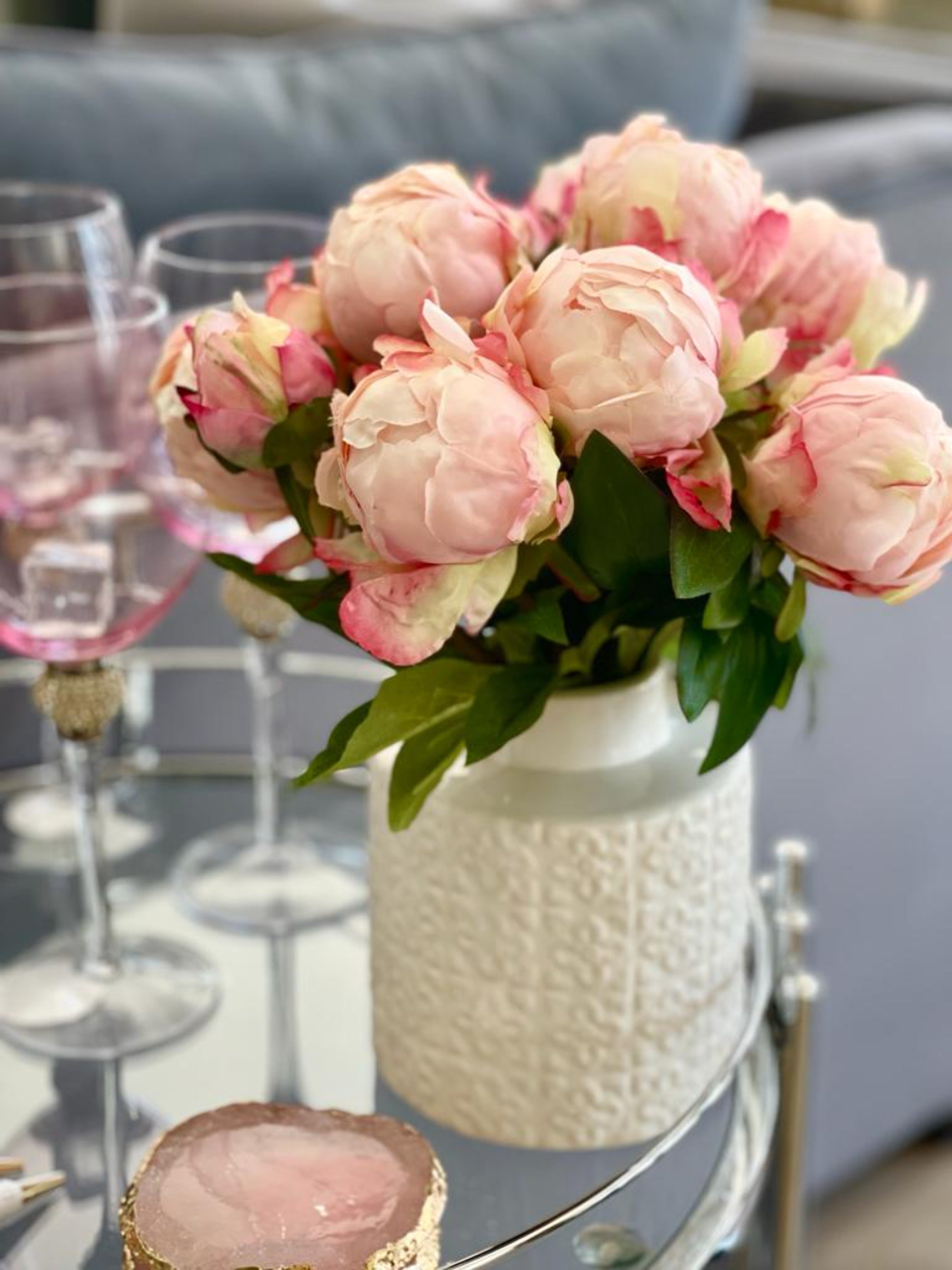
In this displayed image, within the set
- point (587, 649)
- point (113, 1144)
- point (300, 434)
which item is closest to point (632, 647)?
point (587, 649)

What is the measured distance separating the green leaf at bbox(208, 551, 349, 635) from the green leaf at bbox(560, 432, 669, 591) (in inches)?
3.0

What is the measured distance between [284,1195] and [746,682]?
0.64ft

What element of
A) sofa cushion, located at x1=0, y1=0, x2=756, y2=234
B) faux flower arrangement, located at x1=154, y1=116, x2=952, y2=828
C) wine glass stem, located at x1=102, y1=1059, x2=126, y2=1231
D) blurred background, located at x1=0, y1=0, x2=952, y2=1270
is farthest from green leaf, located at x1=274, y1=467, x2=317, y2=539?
sofa cushion, located at x1=0, y1=0, x2=756, y2=234

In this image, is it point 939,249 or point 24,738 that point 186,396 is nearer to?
point 24,738

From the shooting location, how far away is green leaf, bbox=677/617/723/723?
19.6 inches

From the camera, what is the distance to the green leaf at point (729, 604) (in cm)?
48

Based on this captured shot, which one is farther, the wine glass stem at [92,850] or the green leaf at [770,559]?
the wine glass stem at [92,850]

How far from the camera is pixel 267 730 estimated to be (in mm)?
789

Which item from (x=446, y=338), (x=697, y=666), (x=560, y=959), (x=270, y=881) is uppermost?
(x=446, y=338)

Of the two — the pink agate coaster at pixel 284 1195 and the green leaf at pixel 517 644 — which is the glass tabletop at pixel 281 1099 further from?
the green leaf at pixel 517 644

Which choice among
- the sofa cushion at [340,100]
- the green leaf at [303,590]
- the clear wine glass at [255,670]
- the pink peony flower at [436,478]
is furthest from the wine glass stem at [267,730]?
the sofa cushion at [340,100]

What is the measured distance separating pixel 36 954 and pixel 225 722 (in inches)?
11.5

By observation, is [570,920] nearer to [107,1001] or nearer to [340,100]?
[107,1001]

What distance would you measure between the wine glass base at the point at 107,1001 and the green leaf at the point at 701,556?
0.31 meters
